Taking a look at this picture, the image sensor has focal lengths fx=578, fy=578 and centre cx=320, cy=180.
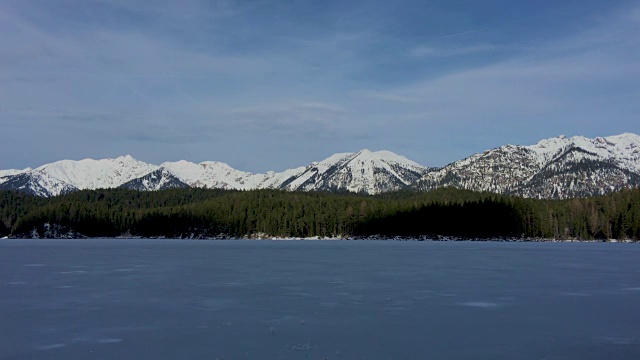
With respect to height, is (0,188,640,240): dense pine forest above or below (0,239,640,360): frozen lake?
above

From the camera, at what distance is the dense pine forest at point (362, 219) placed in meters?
157

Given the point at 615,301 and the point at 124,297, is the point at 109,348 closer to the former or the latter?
the point at 124,297

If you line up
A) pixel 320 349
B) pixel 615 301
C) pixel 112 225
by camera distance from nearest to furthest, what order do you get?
1. pixel 320 349
2. pixel 615 301
3. pixel 112 225

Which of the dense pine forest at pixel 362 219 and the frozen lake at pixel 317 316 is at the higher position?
the dense pine forest at pixel 362 219

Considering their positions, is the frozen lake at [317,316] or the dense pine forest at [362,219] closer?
the frozen lake at [317,316]

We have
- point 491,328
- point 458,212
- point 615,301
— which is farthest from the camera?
point 458,212

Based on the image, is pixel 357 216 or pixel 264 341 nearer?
pixel 264 341

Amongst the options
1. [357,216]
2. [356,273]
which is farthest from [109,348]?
[357,216]

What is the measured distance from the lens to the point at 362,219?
17638cm

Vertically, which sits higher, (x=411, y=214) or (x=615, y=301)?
(x=411, y=214)

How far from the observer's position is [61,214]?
613ft

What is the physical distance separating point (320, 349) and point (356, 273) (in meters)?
25.4

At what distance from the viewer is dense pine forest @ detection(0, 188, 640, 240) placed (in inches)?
6166

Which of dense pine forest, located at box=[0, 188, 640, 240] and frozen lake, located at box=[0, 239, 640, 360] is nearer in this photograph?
frozen lake, located at box=[0, 239, 640, 360]
